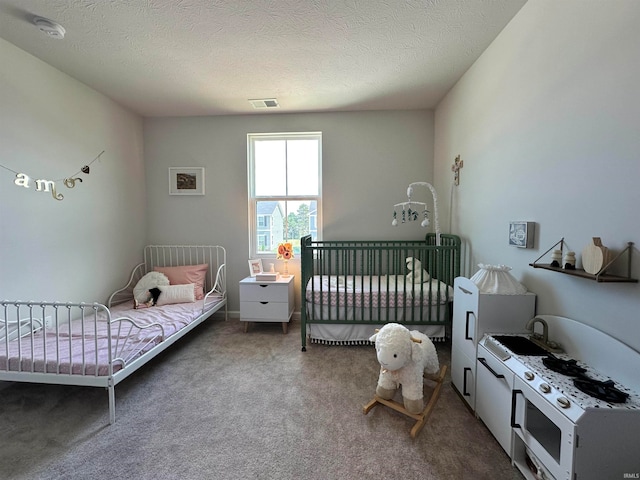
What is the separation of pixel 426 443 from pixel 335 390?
0.66 m

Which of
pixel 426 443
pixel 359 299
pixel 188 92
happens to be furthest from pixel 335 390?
pixel 188 92

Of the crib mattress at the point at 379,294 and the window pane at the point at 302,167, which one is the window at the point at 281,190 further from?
the crib mattress at the point at 379,294

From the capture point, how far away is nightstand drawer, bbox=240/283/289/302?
296 cm

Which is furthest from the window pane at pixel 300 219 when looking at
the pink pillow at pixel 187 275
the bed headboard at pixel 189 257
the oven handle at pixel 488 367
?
the oven handle at pixel 488 367

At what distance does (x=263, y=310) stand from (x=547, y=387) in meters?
2.42

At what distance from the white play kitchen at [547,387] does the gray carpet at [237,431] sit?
0.25 meters

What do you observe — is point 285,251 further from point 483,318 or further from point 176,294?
point 483,318

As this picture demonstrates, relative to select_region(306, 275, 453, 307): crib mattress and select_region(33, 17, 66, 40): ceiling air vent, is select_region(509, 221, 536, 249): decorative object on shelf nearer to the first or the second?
select_region(306, 275, 453, 307): crib mattress

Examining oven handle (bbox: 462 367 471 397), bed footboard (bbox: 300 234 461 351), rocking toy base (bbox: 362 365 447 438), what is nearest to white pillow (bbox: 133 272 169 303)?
bed footboard (bbox: 300 234 461 351)

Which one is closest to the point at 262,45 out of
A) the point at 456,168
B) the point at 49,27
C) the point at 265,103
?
the point at 265,103

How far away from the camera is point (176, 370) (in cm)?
225

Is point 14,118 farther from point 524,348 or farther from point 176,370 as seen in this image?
point 524,348

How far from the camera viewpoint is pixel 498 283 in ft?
5.43

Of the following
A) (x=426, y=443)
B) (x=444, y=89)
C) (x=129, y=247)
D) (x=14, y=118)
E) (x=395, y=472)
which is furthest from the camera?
(x=129, y=247)
